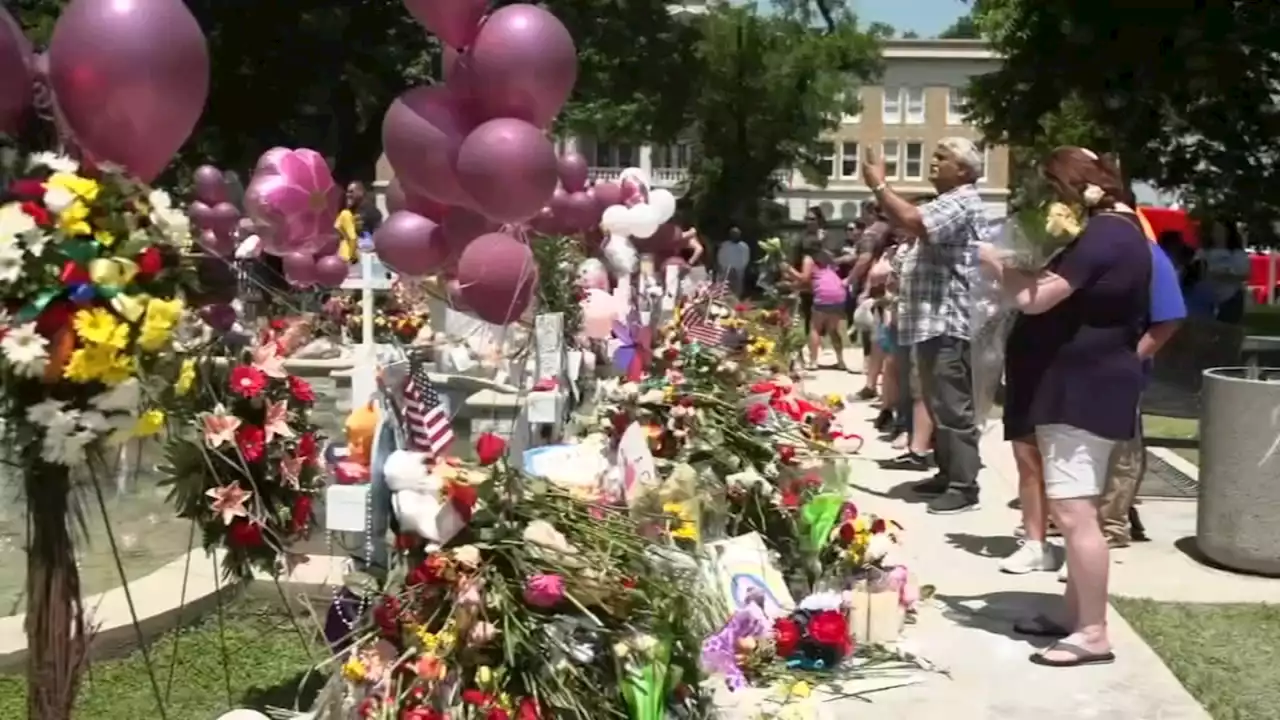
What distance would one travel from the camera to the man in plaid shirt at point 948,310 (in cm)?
671

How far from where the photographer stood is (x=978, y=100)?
2011cm

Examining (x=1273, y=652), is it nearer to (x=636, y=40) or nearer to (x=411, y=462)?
(x=411, y=462)

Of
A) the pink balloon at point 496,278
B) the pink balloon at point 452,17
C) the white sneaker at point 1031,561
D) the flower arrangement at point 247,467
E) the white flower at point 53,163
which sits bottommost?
the white sneaker at point 1031,561

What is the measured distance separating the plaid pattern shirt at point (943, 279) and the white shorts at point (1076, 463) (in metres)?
2.02

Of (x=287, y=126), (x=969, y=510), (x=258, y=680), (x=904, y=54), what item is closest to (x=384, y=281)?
(x=969, y=510)

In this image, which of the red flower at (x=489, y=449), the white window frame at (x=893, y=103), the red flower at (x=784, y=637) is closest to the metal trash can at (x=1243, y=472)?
the red flower at (x=784, y=637)

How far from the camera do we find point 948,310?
723cm

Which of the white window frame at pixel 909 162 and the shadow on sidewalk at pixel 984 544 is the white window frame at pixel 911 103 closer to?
the white window frame at pixel 909 162

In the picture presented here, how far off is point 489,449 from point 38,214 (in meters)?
1.28

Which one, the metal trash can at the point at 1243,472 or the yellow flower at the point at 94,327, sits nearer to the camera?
the yellow flower at the point at 94,327

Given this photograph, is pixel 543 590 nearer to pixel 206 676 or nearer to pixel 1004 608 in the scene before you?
pixel 206 676

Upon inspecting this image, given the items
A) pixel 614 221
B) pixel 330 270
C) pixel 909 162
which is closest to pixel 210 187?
pixel 330 270

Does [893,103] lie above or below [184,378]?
above

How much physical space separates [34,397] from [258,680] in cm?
206
